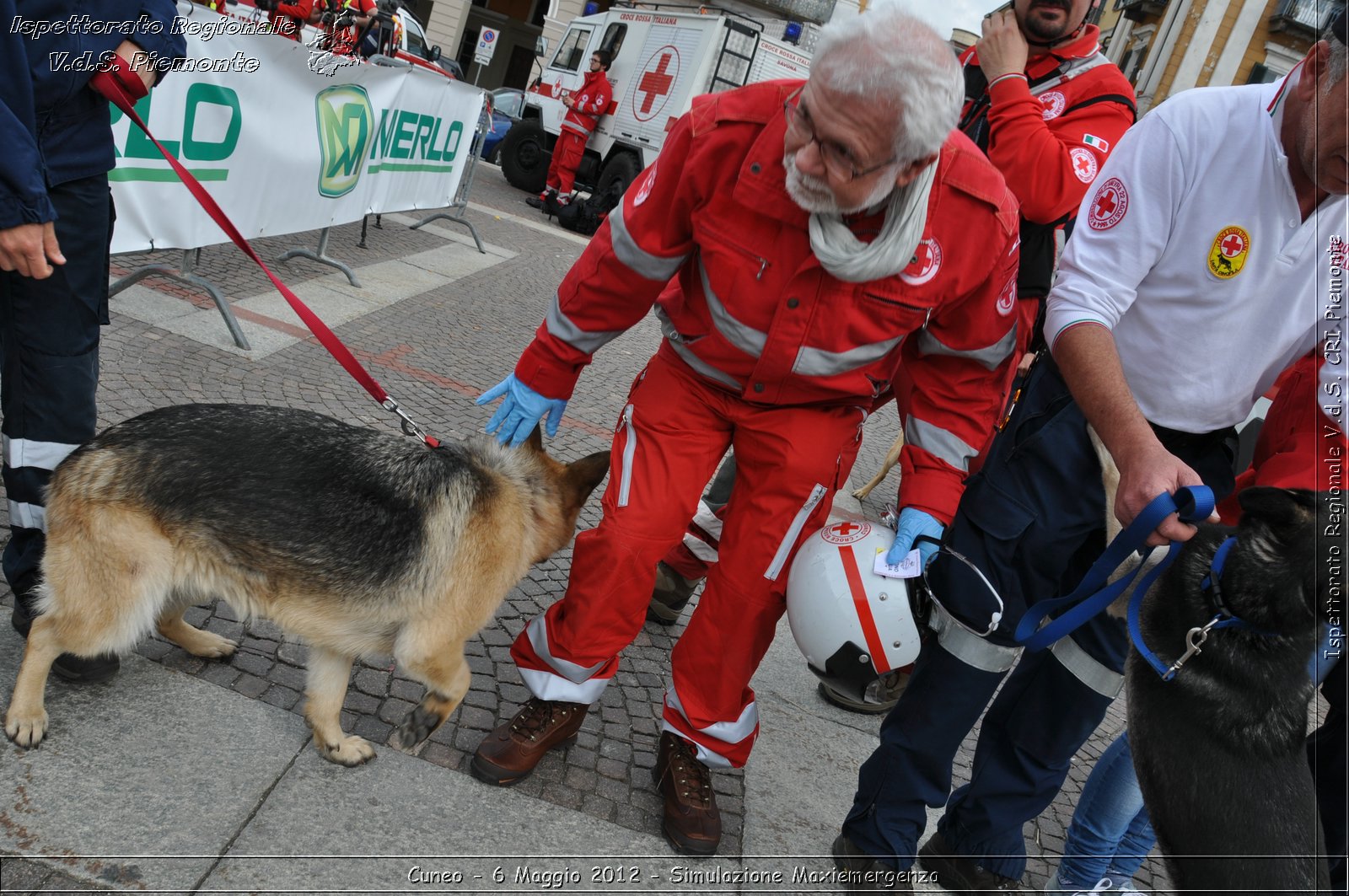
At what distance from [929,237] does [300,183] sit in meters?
5.68

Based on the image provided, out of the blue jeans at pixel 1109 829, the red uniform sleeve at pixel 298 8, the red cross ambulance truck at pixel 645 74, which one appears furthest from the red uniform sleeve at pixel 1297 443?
the red cross ambulance truck at pixel 645 74

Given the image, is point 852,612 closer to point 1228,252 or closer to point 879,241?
point 879,241

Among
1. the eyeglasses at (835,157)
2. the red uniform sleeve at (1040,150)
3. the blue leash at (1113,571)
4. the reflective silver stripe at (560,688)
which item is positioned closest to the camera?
the blue leash at (1113,571)

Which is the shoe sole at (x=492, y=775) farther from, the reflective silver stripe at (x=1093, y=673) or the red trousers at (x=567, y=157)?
the red trousers at (x=567, y=157)

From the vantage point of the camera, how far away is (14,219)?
2.18 m

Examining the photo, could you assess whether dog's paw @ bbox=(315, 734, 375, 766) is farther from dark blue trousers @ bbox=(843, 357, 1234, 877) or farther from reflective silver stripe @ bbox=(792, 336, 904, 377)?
reflective silver stripe @ bbox=(792, 336, 904, 377)

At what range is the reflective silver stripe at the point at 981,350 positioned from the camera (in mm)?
2609

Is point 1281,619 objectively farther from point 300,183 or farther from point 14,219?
point 300,183

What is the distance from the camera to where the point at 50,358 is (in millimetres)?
2555

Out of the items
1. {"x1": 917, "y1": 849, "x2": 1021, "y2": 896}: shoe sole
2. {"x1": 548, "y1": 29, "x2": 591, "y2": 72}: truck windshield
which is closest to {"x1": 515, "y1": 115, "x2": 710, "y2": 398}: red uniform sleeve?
{"x1": 917, "y1": 849, "x2": 1021, "y2": 896}: shoe sole

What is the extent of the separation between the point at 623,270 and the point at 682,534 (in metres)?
0.81

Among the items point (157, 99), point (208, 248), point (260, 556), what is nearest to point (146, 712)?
point (260, 556)

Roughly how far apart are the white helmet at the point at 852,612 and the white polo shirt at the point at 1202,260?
2.54ft

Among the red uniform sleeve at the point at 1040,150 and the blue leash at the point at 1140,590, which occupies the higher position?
the red uniform sleeve at the point at 1040,150
